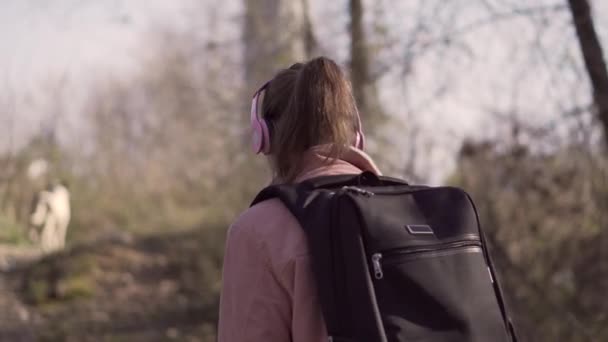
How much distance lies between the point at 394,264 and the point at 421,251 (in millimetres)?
80

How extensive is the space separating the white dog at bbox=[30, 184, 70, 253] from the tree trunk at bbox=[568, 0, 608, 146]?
30.6 ft

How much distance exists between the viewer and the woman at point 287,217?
2.06 metres

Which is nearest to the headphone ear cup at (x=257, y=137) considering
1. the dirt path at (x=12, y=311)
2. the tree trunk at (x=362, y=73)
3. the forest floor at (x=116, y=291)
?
the tree trunk at (x=362, y=73)

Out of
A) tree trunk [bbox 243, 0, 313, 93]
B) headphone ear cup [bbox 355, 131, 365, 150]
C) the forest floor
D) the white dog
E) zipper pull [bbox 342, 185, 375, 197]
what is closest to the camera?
zipper pull [bbox 342, 185, 375, 197]

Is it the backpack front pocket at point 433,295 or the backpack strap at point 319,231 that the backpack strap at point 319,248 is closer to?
the backpack strap at point 319,231

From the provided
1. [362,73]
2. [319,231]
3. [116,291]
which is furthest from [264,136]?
[116,291]

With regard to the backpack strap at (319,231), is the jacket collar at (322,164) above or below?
above

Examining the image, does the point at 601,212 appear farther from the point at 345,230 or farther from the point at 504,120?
the point at 345,230

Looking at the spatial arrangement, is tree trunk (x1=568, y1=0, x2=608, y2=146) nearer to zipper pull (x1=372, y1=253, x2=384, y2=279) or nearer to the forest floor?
zipper pull (x1=372, y1=253, x2=384, y2=279)

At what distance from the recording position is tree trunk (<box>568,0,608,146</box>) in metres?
5.01

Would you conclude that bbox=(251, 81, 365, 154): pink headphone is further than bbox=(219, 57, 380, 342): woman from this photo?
Yes

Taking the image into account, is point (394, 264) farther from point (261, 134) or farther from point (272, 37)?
point (272, 37)

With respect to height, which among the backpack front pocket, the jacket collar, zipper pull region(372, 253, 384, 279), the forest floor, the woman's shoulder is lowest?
the forest floor

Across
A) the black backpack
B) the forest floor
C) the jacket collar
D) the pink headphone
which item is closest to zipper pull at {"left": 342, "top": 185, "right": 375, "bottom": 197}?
the black backpack
